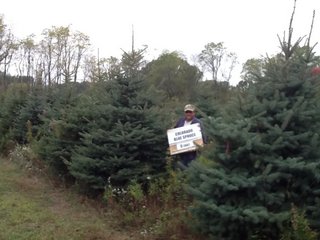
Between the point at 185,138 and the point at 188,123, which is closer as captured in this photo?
the point at 185,138

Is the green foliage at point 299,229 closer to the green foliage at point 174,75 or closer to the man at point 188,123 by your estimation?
the man at point 188,123

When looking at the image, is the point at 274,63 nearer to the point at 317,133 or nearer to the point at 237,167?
the point at 317,133

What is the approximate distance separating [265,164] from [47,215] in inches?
182

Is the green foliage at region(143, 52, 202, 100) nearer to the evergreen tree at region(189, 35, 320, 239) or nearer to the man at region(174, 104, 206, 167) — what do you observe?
the man at region(174, 104, 206, 167)

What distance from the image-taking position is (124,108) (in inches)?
377

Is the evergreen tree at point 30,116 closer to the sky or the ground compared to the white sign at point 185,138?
closer to the sky

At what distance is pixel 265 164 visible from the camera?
5.66 meters

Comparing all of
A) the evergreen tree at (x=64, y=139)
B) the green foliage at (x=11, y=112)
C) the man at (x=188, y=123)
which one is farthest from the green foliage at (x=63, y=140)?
the green foliage at (x=11, y=112)

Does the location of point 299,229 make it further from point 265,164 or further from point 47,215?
point 47,215

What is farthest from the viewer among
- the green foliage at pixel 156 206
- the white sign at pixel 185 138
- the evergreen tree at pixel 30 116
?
the evergreen tree at pixel 30 116

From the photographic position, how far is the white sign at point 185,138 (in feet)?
27.2

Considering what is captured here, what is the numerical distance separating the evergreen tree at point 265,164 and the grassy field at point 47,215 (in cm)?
216

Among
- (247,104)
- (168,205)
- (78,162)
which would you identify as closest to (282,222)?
(247,104)

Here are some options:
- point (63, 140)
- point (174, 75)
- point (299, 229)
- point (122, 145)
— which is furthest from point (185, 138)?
point (174, 75)
